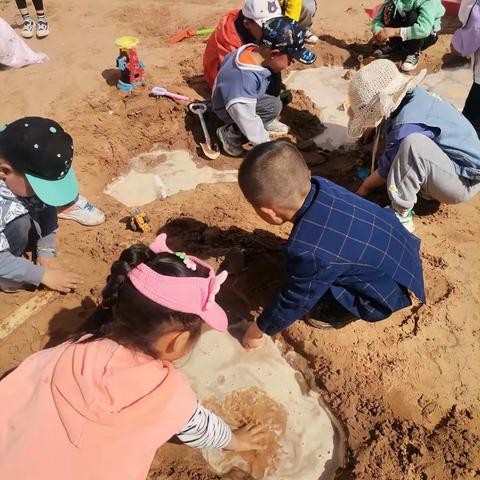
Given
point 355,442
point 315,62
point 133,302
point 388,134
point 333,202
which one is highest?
point 133,302

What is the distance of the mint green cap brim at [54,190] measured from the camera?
2.31m

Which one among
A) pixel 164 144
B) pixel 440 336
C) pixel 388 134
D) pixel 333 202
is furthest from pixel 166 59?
pixel 440 336

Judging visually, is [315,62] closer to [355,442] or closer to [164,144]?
[164,144]

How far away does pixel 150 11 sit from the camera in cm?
577

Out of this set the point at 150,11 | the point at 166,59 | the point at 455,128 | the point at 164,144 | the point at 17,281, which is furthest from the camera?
the point at 150,11

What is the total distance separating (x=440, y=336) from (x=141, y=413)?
6.07ft

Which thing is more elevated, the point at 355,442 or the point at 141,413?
the point at 141,413

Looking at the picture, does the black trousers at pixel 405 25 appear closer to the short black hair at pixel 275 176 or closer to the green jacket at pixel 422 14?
the green jacket at pixel 422 14

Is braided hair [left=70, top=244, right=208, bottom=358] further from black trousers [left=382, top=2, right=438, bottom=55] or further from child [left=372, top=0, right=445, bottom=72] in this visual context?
black trousers [left=382, top=2, right=438, bottom=55]

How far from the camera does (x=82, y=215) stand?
3.32 meters

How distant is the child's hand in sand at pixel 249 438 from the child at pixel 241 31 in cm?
269

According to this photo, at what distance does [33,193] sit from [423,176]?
2.28m

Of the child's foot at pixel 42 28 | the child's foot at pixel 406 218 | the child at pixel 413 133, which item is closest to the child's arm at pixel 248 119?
the child at pixel 413 133

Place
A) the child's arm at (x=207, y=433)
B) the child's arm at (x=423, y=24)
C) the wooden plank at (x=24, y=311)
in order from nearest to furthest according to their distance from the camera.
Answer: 1. the child's arm at (x=207, y=433)
2. the wooden plank at (x=24, y=311)
3. the child's arm at (x=423, y=24)
